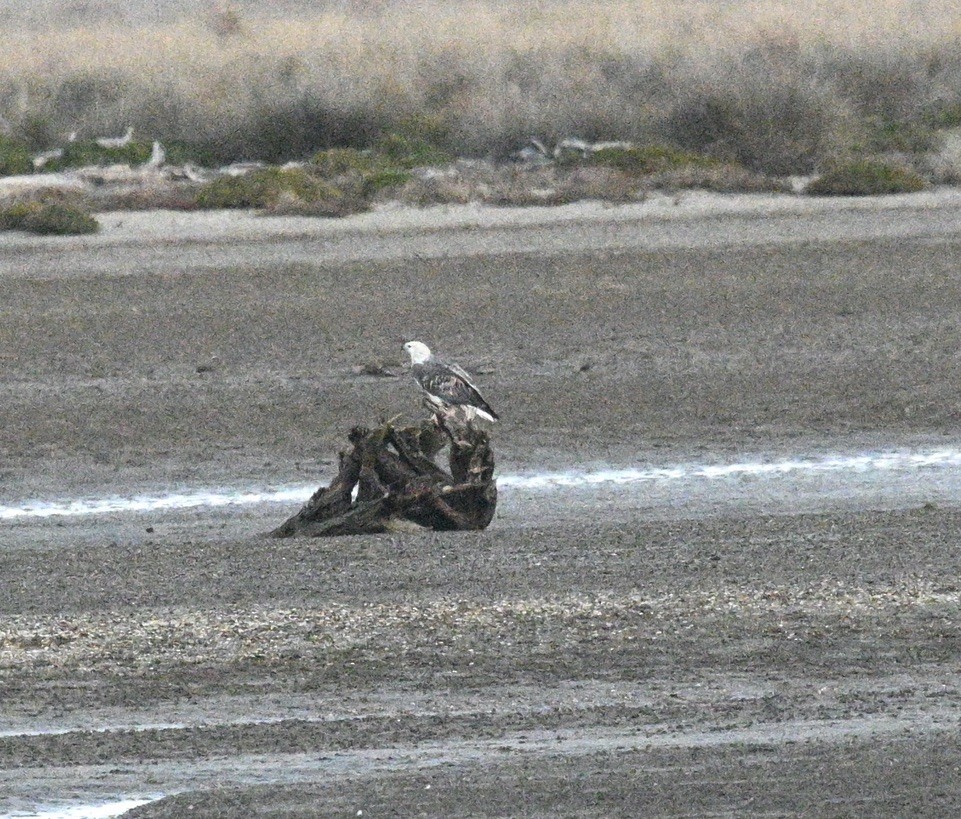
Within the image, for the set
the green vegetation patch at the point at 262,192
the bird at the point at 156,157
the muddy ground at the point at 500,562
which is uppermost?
the bird at the point at 156,157

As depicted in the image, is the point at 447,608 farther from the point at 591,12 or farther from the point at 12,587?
the point at 591,12

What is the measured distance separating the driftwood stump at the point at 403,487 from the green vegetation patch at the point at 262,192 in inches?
473

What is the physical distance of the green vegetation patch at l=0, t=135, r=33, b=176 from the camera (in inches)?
964

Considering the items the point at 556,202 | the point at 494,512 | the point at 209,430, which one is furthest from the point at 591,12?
the point at 494,512

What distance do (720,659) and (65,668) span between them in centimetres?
221

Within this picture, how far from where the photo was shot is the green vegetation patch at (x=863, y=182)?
22.0m

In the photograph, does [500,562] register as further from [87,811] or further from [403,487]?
[87,811]

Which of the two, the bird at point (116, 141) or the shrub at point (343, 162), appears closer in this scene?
the shrub at point (343, 162)

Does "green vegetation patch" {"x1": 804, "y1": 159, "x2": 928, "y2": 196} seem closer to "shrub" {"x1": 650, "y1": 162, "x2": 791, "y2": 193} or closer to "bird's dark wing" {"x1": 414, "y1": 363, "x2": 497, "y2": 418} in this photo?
"shrub" {"x1": 650, "y1": 162, "x2": 791, "y2": 193}

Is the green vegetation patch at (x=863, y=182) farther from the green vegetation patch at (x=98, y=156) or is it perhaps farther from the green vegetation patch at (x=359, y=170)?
the green vegetation patch at (x=98, y=156)

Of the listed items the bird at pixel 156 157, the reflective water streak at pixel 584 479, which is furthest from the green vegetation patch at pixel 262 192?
the reflective water streak at pixel 584 479

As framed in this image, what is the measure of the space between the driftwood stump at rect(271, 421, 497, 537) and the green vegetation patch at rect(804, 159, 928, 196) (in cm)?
1307

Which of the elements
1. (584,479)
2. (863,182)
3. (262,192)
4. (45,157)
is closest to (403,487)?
(584,479)

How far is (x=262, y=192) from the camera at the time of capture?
21.8m
